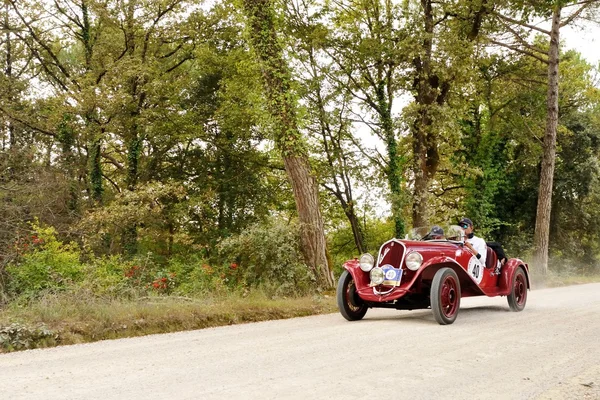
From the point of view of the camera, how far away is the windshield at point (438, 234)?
9.41 metres

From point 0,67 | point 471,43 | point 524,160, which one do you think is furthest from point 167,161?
point 524,160

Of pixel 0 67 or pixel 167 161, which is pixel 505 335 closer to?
pixel 167 161

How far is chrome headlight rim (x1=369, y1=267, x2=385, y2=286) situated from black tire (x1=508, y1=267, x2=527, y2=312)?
325cm

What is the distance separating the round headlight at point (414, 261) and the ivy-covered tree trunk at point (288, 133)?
12.3 feet

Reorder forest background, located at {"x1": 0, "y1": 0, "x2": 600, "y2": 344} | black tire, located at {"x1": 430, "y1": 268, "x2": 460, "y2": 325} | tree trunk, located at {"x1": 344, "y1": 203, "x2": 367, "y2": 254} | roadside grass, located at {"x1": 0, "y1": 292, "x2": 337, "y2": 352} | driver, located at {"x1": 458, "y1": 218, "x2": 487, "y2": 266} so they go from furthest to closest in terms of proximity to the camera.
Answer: tree trunk, located at {"x1": 344, "y1": 203, "x2": 367, "y2": 254}, forest background, located at {"x1": 0, "y1": 0, "x2": 600, "y2": 344}, driver, located at {"x1": 458, "y1": 218, "x2": 487, "y2": 266}, black tire, located at {"x1": 430, "y1": 268, "x2": 460, "y2": 325}, roadside grass, located at {"x1": 0, "y1": 292, "x2": 337, "y2": 352}

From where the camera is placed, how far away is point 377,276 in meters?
8.42

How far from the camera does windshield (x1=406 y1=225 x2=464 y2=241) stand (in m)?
9.41

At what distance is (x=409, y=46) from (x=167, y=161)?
11540mm

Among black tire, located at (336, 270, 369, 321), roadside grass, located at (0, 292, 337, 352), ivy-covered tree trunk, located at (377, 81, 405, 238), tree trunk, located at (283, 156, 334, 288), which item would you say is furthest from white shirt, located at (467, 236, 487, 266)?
ivy-covered tree trunk, located at (377, 81, 405, 238)

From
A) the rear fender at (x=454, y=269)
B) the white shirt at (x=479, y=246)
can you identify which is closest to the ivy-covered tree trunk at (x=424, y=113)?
the white shirt at (x=479, y=246)

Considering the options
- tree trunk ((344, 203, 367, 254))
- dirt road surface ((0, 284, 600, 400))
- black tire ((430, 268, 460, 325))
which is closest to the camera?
dirt road surface ((0, 284, 600, 400))

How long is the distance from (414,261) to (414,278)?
306 mm

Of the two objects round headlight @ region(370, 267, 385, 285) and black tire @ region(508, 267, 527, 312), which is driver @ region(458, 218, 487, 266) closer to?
black tire @ region(508, 267, 527, 312)

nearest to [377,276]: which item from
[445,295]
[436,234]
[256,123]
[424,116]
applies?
[445,295]
